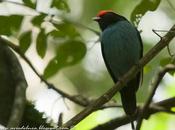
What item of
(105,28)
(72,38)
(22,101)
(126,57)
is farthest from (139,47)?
(22,101)

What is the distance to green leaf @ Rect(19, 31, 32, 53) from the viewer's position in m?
3.95

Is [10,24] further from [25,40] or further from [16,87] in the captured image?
[16,87]

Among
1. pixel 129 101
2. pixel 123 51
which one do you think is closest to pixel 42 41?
pixel 129 101

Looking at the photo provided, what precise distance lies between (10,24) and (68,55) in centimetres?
51

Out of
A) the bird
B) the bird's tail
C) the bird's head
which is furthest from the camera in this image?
the bird's head

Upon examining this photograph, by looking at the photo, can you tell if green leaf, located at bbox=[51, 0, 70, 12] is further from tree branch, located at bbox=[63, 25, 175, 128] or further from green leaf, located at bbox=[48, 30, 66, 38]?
tree branch, located at bbox=[63, 25, 175, 128]

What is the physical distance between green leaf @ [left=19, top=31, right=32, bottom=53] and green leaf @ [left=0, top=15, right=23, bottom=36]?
12 centimetres

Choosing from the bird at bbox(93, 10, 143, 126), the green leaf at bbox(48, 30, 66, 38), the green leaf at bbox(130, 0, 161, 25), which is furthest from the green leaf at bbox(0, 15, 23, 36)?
the bird at bbox(93, 10, 143, 126)

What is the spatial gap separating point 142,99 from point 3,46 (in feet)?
12.2

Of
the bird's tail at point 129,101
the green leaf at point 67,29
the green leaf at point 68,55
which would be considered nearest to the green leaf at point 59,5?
the green leaf at point 67,29

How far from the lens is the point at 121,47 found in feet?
17.1

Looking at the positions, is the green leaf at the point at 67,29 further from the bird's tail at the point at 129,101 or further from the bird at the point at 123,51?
the bird at the point at 123,51

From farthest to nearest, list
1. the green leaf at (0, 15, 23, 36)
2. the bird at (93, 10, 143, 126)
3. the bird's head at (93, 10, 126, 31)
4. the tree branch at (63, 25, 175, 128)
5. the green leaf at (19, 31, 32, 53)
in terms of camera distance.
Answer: the bird's head at (93, 10, 126, 31), the bird at (93, 10, 143, 126), the green leaf at (19, 31, 32, 53), the green leaf at (0, 15, 23, 36), the tree branch at (63, 25, 175, 128)

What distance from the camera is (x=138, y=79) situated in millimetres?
5266
